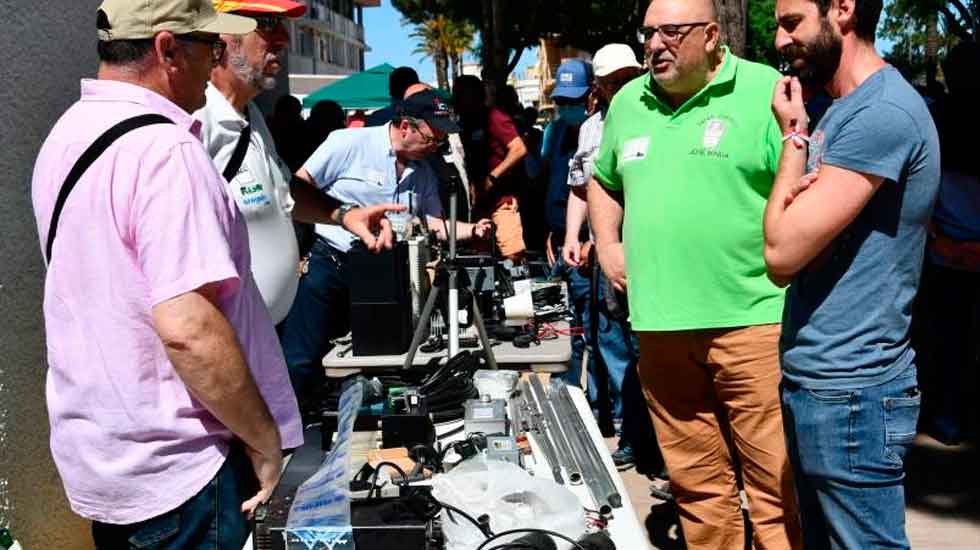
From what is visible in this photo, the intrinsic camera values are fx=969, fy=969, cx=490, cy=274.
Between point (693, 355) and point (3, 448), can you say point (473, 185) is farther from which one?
point (3, 448)

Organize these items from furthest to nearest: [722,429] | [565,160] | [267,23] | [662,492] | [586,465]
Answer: [565,160], [662,492], [722,429], [267,23], [586,465]

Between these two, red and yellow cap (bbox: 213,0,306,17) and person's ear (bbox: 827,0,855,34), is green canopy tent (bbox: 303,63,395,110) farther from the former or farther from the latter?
person's ear (bbox: 827,0,855,34)

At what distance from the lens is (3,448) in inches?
111

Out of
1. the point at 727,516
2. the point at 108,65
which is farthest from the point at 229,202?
the point at 727,516

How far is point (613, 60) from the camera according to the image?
4.83m

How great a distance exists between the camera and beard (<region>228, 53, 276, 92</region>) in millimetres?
2705

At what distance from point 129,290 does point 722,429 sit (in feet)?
6.67

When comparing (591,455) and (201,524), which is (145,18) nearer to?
(201,524)

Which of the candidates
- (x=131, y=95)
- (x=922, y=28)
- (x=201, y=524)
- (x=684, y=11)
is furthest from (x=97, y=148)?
(x=922, y=28)

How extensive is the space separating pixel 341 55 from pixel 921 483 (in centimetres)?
7868

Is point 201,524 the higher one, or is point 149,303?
point 149,303

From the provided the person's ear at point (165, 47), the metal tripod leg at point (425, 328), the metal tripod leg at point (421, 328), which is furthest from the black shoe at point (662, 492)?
the person's ear at point (165, 47)

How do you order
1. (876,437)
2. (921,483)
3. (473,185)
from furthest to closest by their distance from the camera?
(473,185) → (921,483) → (876,437)

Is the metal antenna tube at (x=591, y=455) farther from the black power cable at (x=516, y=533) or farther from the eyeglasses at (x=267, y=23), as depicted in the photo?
the eyeglasses at (x=267, y=23)
